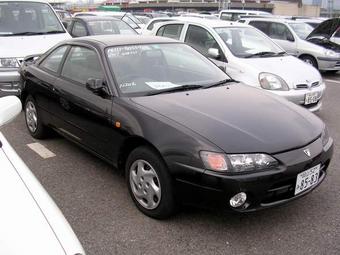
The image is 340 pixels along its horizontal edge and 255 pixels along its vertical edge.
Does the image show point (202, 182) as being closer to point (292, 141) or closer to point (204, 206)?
point (204, 206)

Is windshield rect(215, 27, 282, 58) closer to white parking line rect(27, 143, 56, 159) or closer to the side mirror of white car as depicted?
white parking line rect(27, 143, 56, 159)

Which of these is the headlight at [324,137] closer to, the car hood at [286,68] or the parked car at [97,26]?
the car hood at [286,68]

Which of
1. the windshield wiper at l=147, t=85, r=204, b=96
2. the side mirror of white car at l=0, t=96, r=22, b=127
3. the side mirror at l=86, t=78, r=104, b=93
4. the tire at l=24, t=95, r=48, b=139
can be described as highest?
the side mirror of white car at l=0, t=96, r=22, b=127

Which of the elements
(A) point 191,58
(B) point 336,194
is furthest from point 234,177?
(A) point 191,58

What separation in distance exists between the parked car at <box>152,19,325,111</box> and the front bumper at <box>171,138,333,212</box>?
3.07m

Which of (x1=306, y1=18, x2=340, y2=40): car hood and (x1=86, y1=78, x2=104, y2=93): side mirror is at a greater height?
(x1=86, y1=78, x2=104, y2=93): side mirror

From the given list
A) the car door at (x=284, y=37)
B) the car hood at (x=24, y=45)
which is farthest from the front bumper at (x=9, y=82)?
the car door at (x=284, y=37)

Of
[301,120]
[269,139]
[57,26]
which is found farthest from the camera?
[57,26]

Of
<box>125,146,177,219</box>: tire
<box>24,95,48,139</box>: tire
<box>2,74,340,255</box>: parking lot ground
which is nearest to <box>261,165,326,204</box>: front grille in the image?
<box>2,74,340,255</box>: parking lot ground

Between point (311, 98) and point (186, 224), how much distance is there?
365 cm

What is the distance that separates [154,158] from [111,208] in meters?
0.71

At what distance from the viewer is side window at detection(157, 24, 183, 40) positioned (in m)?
7.86

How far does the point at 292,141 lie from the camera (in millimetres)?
3225

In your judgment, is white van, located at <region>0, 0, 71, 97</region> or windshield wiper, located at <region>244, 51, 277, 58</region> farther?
windshield wiper, located at <region>244, 51, 277, 58</region>
